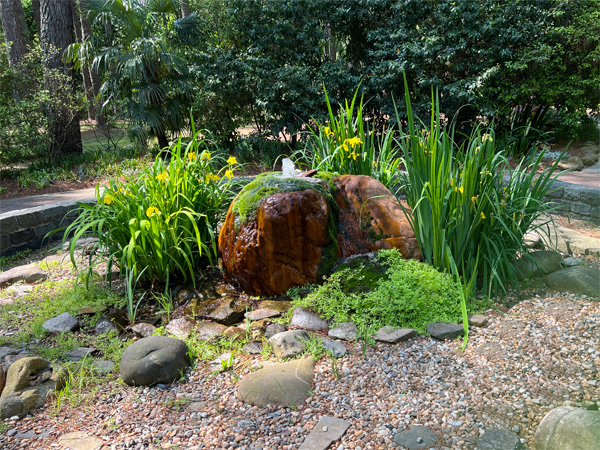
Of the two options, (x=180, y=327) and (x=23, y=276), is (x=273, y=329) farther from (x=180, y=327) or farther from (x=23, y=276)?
(x=23, y=276)

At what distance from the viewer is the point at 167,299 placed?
3.57 meters

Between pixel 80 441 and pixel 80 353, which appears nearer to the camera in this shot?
pixel 80 441

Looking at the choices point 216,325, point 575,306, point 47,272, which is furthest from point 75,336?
point 575,306

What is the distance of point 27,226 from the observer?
16.9 ft

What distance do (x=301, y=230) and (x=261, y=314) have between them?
690 mm

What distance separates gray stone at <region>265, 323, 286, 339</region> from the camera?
2.98 m

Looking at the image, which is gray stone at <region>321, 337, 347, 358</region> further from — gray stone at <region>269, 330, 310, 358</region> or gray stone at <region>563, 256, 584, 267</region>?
gray stone at <region>563, 256, 584, 267</region>

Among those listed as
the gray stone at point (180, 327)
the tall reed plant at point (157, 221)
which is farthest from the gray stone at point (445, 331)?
the tall reed plant at point (157, 221)

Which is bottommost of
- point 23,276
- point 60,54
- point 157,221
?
point 23,276

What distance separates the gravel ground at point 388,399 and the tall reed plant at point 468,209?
593mm

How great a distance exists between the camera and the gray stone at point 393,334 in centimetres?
269

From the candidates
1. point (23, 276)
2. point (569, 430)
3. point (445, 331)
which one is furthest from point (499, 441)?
point (23, 276)

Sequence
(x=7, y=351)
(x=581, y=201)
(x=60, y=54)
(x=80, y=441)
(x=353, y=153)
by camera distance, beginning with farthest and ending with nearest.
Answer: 1. (x=60, y=54)
2. (x=581, y=201)
3. (x=353, y=153)
4. (x=7, y=351)
5. (x=80, y=441)

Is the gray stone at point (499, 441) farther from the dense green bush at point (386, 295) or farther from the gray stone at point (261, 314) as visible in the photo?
the gray stone at point (261, 314)
